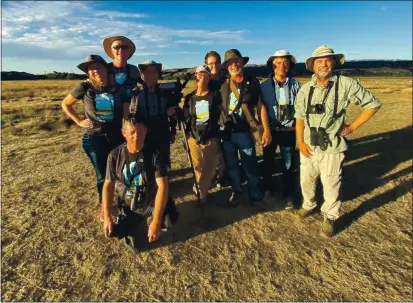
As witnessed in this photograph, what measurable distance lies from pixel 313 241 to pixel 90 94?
3.88 m

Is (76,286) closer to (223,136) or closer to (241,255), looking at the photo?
(241,255)

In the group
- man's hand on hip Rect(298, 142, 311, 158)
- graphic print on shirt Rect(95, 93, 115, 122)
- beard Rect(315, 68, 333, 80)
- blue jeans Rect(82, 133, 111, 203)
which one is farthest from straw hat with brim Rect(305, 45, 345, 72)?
blue jeans Rect(82, 133, 111, 203)

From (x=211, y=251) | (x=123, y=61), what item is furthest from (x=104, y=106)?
(x=211, y=251)

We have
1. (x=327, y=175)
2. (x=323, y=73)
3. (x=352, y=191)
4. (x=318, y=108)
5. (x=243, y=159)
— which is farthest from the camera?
(x=352, y=191)

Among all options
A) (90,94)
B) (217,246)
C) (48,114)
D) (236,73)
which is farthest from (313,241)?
Answer: (48,114)

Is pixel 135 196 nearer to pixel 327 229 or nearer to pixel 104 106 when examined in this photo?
pixel 104 106

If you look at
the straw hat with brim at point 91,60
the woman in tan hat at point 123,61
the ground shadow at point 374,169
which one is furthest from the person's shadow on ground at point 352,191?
the straw hat with brim at point 91,60

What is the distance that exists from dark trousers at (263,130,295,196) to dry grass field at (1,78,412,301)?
0.49 m

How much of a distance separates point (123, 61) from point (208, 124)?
5.55ft

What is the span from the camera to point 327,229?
4613 mm

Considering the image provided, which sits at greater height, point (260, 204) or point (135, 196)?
point (135, 196)

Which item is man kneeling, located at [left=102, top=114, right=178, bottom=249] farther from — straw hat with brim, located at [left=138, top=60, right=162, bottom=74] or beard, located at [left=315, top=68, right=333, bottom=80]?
beard, located at [left=315, top=68, right=333, bottom=80]

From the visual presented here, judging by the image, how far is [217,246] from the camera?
4375 mm

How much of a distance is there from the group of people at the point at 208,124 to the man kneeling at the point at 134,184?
13 mm
